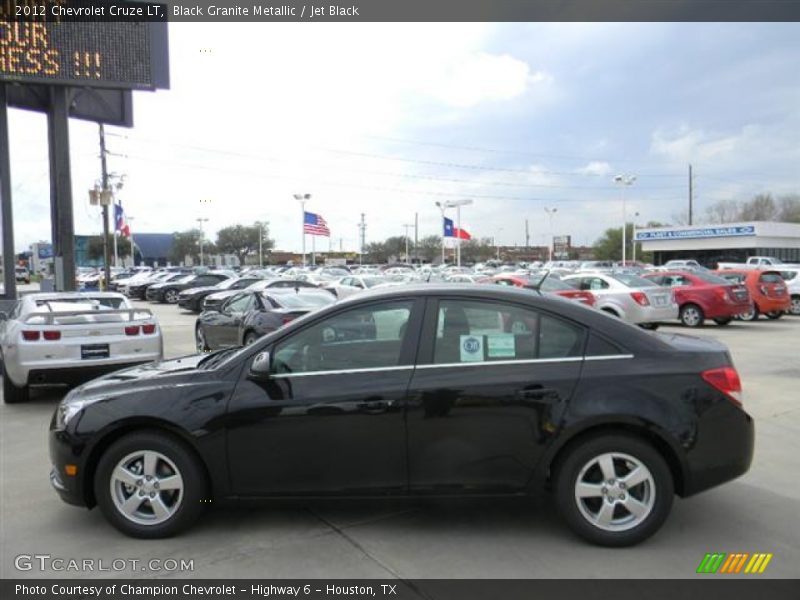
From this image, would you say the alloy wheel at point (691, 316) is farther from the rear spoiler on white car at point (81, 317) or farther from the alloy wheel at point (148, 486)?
the alloy wheel at point (148, 486)

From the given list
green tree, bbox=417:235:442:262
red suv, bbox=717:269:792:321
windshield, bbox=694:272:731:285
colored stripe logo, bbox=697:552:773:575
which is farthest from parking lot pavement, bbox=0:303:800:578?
green tree, bbox=417:235:442:262

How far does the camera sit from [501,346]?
12.6ft

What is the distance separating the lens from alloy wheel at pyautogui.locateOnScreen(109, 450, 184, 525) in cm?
380

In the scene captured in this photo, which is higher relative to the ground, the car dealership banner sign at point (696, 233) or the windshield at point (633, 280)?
the car dealership banner sign at point (696, 233)

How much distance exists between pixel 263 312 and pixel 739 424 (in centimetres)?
842

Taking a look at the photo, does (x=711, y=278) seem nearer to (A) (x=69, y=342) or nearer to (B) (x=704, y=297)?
(B) (x=704, y=297)

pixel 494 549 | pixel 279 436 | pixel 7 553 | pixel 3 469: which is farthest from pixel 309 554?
pixel 3 469

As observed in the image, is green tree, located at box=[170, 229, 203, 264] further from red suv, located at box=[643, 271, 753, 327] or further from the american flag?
red suv, located at box=[643, 271, 753, 327]

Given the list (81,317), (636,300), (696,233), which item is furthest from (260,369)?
(696,233)

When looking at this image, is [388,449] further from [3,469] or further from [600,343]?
[3,469]

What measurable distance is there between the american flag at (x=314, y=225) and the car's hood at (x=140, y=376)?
37743 mm

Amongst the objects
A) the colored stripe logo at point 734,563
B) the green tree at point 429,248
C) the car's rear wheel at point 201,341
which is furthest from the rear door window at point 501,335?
the green tree at point 429,248

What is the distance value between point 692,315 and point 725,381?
14365 mm

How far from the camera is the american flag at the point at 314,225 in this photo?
42094mm
